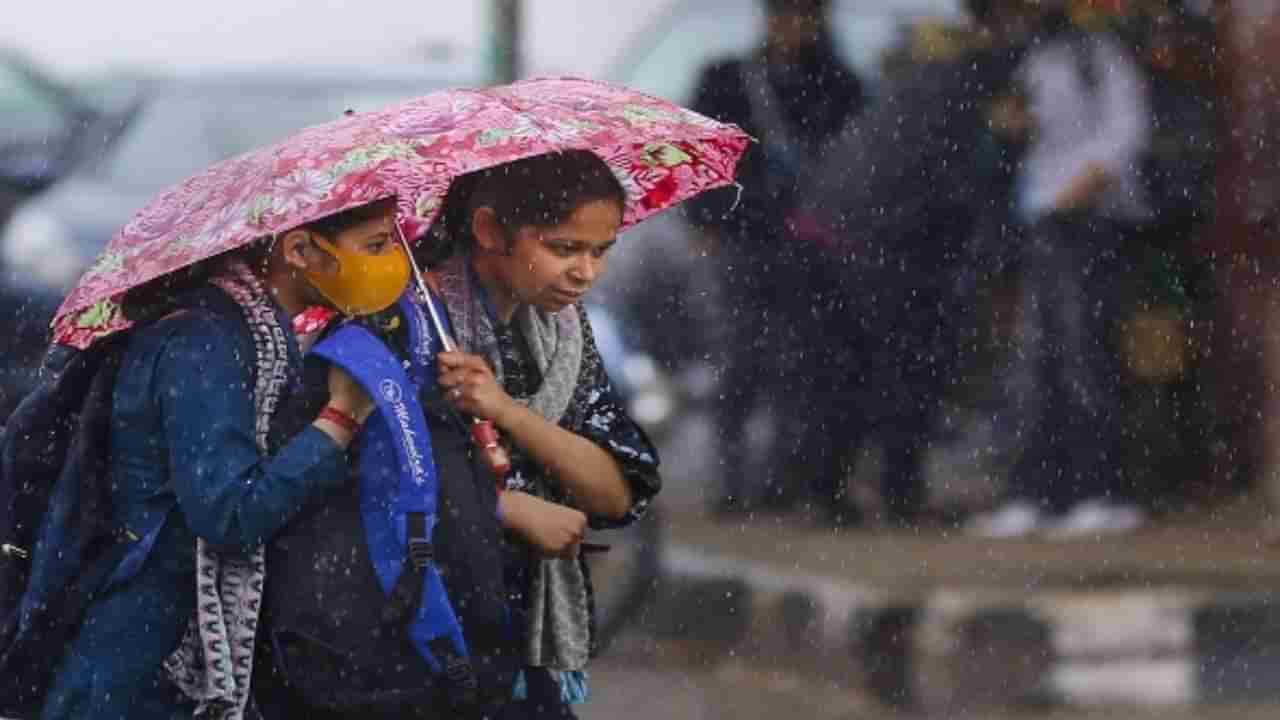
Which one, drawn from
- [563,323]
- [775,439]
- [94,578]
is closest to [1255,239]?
[775,439]

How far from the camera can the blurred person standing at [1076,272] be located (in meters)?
9.38

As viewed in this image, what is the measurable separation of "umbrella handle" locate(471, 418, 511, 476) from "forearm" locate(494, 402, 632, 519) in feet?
0.06

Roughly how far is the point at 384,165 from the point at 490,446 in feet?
1.38

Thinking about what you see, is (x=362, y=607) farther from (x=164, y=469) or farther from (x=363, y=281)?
A: (x=363, y=281)

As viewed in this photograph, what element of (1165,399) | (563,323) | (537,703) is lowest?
(537,703)

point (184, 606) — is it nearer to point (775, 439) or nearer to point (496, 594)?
point (496, 594)

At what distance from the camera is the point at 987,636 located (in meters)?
8.16

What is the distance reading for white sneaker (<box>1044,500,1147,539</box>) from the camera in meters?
9.45

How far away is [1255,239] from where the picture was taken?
990cm

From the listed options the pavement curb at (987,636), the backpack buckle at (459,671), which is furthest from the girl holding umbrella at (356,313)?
the pavement curb at (987,636)

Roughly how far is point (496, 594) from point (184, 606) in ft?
1.40

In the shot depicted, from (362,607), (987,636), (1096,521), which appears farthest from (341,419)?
(1096,521)

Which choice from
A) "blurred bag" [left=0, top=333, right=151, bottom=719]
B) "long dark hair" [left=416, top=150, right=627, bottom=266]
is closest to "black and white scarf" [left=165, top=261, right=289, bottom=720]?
"blurred bag" [left=0, top=333, right=151, bottom=719]

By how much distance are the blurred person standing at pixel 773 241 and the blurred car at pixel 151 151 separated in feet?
3.77
